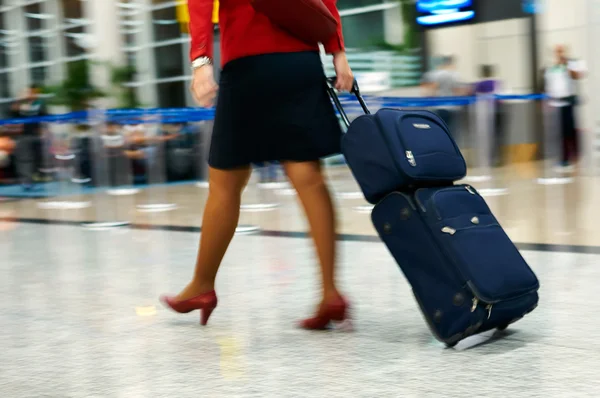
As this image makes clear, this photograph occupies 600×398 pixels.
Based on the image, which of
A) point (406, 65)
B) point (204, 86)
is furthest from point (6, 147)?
point (204, 86)

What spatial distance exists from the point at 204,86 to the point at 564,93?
998 cm

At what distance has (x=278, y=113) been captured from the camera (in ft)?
9.49

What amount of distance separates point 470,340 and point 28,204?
9088 millimetres

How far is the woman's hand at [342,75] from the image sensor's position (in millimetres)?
2988

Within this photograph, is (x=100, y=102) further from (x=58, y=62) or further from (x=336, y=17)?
(x=336, y=17)

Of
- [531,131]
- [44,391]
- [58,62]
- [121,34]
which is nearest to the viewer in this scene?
[44,391]

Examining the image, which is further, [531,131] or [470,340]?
[531,131]

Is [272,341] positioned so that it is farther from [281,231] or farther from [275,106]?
[281,231]

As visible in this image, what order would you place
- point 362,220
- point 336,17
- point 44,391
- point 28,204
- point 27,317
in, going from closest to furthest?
point 44,391
point 336,17
point 27,317
point 362,220
point 28,204

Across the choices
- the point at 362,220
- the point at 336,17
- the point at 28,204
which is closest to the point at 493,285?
the point at 336,17

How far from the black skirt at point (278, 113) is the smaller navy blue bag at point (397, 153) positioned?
17 cm

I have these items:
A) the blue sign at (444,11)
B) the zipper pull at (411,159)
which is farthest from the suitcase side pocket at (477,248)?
the blue sign at (444,11)

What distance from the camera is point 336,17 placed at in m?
3.08

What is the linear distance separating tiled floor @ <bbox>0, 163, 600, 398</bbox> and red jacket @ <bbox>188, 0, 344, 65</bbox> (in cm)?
95
